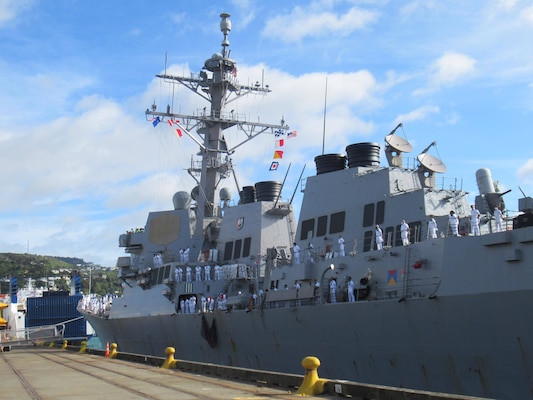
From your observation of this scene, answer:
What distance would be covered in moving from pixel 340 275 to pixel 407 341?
156 inches

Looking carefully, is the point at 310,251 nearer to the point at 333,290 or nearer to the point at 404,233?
the point at 333,290

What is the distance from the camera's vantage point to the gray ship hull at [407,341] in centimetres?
1267

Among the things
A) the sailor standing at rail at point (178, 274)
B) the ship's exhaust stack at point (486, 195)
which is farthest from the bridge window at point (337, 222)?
the sailor standing at rail at point (178, 274)

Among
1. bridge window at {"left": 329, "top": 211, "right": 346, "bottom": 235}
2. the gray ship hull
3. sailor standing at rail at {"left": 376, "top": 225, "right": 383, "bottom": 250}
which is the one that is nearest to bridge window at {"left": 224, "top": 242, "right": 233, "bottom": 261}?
the gray ship hull

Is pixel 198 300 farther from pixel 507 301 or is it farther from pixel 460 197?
pixel 507 301

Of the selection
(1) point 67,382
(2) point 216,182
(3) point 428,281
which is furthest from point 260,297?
(2) point 216,182

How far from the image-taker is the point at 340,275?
60.4 ft

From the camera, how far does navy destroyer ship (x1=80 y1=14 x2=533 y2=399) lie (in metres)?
13.3

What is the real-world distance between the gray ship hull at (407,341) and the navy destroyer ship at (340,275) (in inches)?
1.2

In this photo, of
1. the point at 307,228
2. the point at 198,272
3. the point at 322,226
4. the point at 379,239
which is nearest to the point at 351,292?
the point at 379,239

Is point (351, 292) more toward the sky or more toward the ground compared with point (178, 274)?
more toward the ground

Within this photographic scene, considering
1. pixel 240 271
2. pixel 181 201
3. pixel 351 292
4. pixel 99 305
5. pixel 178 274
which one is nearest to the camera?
pixel 351 292

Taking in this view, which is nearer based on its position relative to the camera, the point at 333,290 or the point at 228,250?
the point at 333,290

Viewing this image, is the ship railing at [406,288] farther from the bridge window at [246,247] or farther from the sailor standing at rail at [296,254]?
the bridge window at [246,247]
